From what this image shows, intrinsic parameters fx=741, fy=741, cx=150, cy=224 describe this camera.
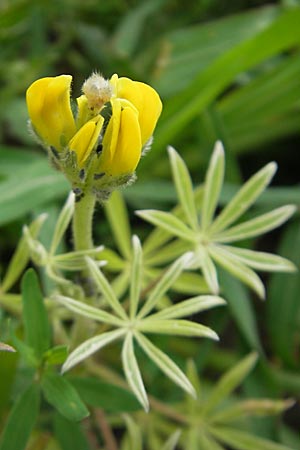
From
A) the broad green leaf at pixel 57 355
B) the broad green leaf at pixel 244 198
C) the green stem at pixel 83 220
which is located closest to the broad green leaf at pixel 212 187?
the broad green leaf at pixel 244 198

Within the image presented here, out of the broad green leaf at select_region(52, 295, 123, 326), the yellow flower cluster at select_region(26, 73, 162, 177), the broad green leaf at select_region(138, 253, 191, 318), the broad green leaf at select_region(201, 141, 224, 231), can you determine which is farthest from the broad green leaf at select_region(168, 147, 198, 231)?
the yellow flower cluster at select_region(26, 73, 162, 177)

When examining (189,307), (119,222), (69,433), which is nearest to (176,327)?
(189,307)

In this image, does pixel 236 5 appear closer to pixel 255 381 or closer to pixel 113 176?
pixel 255 381

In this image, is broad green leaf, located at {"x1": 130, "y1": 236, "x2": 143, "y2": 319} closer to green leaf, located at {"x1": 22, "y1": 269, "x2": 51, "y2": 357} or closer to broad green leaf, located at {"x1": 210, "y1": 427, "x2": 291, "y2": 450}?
green leaf, located at {"x1": 22, "y1": 269, "x2": 51, "y2": 357}

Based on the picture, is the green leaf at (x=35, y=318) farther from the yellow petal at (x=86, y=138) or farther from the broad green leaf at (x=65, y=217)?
the yellow petal at (x=86, y=138)

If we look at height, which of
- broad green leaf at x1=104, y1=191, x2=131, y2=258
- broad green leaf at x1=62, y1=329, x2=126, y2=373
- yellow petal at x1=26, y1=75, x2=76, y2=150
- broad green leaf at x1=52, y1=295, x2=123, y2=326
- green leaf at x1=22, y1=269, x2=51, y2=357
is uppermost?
broad green leaf at x1=104, y1=191, x2=131, y2=258

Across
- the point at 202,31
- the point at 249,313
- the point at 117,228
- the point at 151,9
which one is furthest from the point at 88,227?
the point at 151,9
